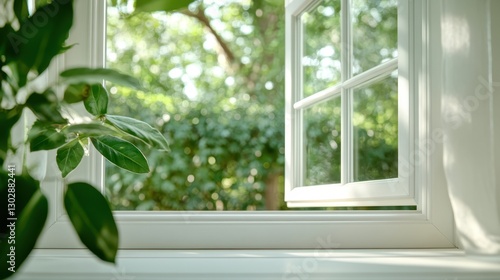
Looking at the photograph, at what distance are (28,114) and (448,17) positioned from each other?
2.90 feet

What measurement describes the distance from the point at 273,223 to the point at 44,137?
0.75 metres

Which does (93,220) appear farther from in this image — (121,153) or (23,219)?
(121,153)

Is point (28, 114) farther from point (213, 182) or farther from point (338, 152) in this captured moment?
point (213, 182)

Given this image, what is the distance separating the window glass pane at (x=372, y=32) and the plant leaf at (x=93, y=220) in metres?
1.09

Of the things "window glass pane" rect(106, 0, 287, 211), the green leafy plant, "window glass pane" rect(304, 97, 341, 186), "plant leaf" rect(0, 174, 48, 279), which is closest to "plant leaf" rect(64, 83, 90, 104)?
the green leafy plant

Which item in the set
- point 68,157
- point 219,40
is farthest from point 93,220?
point 219,40

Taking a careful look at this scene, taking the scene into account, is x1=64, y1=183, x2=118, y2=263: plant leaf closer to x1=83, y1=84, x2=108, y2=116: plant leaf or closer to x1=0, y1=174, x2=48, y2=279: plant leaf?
x1=0, y1=174, x2=48, y2=279: plant leaf

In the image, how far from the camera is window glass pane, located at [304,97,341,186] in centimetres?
198

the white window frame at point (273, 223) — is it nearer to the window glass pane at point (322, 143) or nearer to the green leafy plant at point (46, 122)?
the window glass pane at point (322, 143)

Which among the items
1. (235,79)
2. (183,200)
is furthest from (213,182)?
(235,79)

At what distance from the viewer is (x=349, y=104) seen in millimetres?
1807

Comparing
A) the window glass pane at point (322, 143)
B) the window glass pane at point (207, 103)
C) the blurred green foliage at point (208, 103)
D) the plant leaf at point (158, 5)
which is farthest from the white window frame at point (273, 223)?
the window glass pane at point (207, 103)

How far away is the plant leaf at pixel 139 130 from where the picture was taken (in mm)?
794

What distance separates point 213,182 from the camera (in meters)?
4.51
